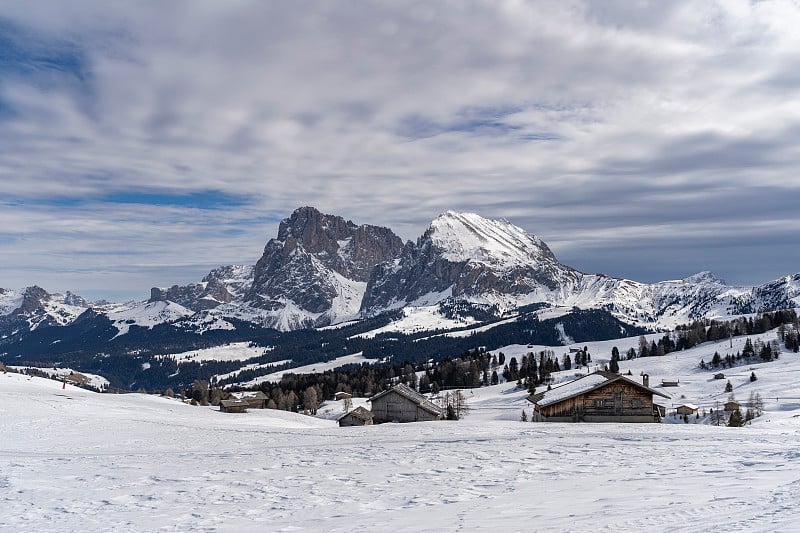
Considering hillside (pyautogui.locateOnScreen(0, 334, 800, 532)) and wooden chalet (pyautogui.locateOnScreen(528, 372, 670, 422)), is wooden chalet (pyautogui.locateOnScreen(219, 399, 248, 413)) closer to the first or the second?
hillside (pyautogui.locateOnScreen(0, 334, 800, 532))

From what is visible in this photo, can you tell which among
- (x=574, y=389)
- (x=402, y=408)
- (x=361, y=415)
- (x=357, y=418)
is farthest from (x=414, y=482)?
(x=361, y=415)

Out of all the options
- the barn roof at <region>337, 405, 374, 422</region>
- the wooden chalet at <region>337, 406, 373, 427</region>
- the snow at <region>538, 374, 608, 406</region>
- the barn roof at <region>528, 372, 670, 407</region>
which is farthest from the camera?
the barn roof at <region>337, 405, 374, 422</region>

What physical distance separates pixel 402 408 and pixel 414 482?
5417 centimetres

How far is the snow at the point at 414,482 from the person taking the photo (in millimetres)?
17438

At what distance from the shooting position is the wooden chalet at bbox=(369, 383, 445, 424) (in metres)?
76.8

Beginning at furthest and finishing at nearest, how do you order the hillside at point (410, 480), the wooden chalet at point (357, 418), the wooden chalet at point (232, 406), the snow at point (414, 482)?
the wooden chalet at point (232, 406), the wooden chalet at point (357, 418), the hillside at point (410, 480), the snow at point (414, 482)

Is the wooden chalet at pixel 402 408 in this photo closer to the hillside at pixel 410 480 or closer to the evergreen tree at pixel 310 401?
the hillside at pixel 410 480

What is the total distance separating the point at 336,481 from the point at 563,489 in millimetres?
9104

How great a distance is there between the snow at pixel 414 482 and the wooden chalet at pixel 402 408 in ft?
111

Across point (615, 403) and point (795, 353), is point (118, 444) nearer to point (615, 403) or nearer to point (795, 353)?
point (615, 403)

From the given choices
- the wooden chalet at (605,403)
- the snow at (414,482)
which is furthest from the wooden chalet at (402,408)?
the snow at (414,482)

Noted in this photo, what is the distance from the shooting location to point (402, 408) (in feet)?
255

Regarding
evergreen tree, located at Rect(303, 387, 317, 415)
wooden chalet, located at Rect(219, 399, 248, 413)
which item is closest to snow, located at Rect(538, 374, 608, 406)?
wooden chalet, located at Rect(219, 399, 248, 413)

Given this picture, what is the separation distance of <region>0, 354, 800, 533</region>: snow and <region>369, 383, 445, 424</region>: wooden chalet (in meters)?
34.0
